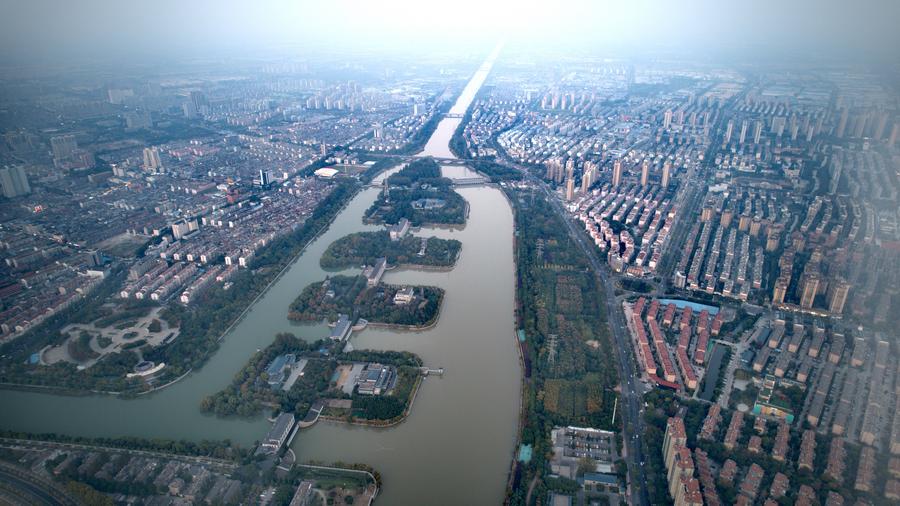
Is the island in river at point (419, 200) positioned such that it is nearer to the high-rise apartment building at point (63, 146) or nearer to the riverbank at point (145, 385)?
the riverbank at point (145, 385)

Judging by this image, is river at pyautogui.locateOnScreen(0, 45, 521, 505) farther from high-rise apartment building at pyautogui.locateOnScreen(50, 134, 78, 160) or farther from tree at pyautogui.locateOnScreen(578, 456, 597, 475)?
high-rise apartment building at pyautogui.locateOnScreen(50, 134, 78, 160)

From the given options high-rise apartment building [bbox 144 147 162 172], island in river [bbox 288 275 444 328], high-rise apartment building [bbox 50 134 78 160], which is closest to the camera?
island in river [bbox 288 275 444 328]

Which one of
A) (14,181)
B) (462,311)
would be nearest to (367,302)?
(462,311)

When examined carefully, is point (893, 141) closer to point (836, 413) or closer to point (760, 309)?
point (760, 309)

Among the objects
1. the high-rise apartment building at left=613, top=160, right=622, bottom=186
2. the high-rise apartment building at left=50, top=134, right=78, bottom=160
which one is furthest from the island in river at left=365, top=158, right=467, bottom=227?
the high-rise apartment building at left=50, top=134, right=78, bottom=160

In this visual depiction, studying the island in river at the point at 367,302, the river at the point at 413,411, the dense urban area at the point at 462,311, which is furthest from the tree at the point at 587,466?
the island in river at the point at 367,302
